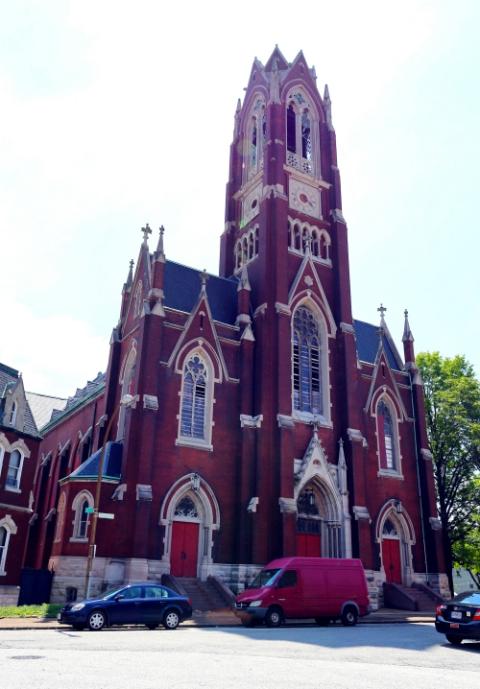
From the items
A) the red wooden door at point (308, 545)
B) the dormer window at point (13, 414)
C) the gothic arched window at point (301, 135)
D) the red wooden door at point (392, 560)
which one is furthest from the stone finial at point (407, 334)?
the dormer window at point (13, 414)

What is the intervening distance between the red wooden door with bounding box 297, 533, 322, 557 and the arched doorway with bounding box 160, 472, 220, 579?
4841 mm

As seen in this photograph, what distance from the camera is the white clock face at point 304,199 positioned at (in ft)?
129

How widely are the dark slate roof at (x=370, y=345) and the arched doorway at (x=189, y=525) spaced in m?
15.9

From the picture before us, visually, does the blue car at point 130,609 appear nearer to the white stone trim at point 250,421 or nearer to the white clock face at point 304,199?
the white stone trim at point 250,421

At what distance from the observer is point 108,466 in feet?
91.9

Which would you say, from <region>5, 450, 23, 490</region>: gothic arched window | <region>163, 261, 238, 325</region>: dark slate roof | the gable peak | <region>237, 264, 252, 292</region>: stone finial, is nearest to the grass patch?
<region>5, 450, 23, 490</region>: gothic arched window

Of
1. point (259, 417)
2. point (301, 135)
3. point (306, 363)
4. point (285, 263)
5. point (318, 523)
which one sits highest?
point (301, 135)

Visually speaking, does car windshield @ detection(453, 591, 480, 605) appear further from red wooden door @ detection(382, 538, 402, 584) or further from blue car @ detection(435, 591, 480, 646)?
red wooden door @ detection(382, 538, 402, 584)

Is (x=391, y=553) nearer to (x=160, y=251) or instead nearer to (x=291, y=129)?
(x=160, y=251)

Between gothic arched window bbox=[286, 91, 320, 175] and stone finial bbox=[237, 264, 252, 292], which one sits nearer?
stone finial bbox=[237, 264, 252, 292]

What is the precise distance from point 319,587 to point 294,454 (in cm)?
1024

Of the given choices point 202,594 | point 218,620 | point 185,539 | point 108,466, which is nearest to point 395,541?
point 185,539

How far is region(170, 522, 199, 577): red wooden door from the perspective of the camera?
27953mm

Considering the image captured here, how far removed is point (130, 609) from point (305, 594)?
21.8ft
